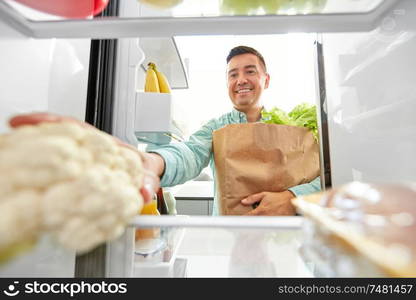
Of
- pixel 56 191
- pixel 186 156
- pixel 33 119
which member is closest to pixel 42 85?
pixel 33 119

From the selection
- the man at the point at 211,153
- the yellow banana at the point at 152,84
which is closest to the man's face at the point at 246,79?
the man at the point at 211,153

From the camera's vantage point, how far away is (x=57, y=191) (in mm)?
231

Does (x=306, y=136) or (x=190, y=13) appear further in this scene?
(x=306, y=136)

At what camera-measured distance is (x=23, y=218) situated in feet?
0.73

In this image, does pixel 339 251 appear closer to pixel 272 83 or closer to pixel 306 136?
pixel 306 136

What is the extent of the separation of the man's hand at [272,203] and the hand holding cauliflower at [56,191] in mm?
682

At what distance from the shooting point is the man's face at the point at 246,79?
1198 mm

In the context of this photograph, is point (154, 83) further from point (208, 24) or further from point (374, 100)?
point (374, 100)

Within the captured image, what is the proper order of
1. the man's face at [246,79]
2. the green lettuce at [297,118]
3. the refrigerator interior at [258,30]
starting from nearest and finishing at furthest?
the refrigerator interior at [258,30] < the green lettuce at [297,118] < the man's face at [246,79]

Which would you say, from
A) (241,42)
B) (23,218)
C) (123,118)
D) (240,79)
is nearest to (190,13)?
(123,118)

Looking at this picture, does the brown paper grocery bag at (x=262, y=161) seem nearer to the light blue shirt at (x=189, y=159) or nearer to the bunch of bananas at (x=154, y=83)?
the light blue shirt at (x=189, y=159)

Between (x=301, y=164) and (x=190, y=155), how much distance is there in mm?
→ 429

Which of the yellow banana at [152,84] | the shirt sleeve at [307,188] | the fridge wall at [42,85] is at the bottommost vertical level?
the shirt sleeve at [307,188]

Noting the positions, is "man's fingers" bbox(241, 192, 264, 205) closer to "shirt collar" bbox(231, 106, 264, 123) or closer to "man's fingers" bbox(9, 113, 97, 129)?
"shirt collar" bbox(231, 106, 264, 123)
